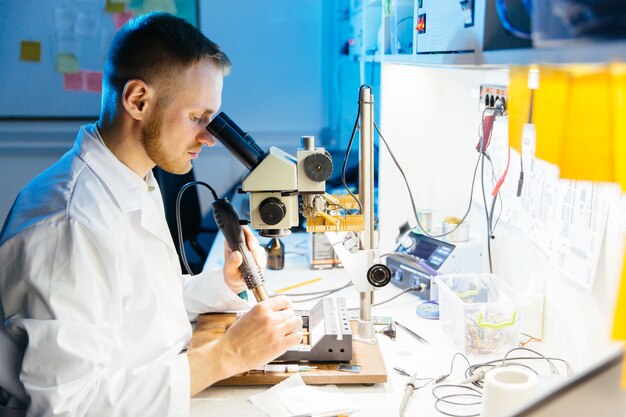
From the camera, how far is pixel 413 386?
1.25m

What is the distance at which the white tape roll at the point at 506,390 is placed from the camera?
979 mm

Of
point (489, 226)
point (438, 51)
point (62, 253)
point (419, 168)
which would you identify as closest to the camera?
point (62, 253)

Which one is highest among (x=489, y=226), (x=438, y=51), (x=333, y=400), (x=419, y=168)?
(x=438, y=51)

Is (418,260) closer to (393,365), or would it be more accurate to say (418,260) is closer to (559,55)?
(393,365)

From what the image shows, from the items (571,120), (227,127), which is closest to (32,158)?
(227,127)

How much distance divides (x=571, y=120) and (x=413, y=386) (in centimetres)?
78

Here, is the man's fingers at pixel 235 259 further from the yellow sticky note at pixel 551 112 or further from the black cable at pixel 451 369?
the yellow sticky note at pixel 551 112

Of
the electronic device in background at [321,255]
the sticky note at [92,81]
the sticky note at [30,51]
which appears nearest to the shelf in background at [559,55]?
the electronic device in background at [321,255]

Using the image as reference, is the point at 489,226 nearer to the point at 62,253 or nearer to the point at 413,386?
the point at 413,386

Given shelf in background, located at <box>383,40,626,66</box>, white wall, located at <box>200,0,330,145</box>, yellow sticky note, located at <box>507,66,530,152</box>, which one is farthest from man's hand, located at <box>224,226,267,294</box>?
white wall, located at <box>200,0,330,145</box>

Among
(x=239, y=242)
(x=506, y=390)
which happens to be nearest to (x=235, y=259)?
(x=239, y=242)

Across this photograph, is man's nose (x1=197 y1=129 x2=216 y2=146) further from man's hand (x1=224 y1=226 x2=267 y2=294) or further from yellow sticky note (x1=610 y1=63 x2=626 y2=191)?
yellow sticky note (x1=610 y1=63 x2=626 y2=191)

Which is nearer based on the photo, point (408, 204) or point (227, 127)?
point (227, 127)

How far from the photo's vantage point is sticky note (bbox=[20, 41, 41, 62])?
10.7ft
